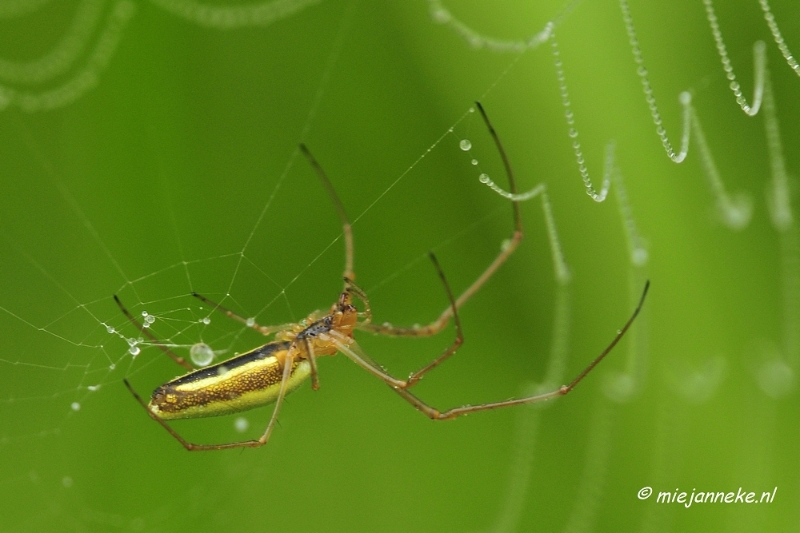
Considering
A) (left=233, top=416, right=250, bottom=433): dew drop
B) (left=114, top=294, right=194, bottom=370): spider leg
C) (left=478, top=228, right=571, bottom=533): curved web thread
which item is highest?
(left=114, top=294, right=194, bottom=370): spider leg

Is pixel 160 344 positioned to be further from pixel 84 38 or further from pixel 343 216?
pixel 84 38

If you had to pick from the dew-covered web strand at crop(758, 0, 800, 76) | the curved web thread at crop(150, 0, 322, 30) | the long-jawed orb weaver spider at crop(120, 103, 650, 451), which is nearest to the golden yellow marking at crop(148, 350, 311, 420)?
A: the long-jawed orb weaver spider at crop(120, 103, 650, 451)

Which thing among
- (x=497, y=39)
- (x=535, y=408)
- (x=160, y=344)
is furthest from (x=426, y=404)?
(x=497, y=39)

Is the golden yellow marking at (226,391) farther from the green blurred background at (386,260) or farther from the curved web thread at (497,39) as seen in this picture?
the curved web thread at (497,39)

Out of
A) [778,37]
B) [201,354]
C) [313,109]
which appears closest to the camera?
[778,37]

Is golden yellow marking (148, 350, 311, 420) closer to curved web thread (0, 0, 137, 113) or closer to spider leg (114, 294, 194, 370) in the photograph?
spider leg (114, 294, 194, 370)

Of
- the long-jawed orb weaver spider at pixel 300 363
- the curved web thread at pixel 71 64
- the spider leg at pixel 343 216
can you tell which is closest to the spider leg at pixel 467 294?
the long-jawed orb weaver spider at pixel 300 363

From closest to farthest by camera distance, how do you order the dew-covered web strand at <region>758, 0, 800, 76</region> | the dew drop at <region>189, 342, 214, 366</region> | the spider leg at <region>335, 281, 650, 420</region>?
the dew-covered web strand at <region>758, 0, 800, 76</region> < the dew drop at <region>189, 342, 214, 366</region> < the spider leg at <region>335, 281, 650, 420</region>
